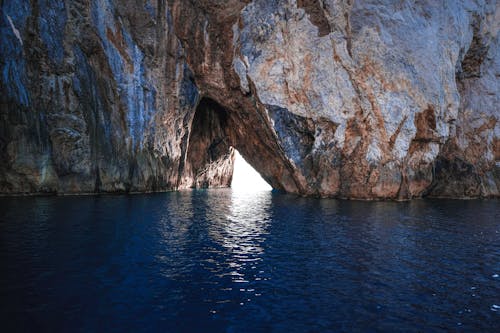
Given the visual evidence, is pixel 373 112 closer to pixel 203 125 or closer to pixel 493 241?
pixel 493 241

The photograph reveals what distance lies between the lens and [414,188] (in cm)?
4066

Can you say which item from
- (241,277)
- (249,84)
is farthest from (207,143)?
(241,277)

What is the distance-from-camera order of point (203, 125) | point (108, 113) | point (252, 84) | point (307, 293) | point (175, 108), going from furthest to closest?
point (203, 125)
point (175, 108)
point (252, 84)
point (108, 113)
point (307, 293)

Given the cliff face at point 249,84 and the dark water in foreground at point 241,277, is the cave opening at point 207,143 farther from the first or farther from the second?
the dark water in foreground at point 241,277

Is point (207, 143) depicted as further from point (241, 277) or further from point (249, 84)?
point (241, 277)

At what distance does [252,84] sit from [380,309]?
113ft

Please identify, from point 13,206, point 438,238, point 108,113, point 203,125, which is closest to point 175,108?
point 108,113

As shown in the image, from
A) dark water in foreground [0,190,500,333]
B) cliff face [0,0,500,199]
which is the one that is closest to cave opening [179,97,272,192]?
cliff face [0,0,500,199]

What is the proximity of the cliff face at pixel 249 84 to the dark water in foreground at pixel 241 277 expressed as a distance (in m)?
16.8

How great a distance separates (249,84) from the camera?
40.4 m

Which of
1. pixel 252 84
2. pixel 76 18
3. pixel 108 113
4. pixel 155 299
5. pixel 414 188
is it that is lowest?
pixel 155 299

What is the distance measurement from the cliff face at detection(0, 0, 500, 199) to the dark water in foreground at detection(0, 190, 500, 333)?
16773 mm

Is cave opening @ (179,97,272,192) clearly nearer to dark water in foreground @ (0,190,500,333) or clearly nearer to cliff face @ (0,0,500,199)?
cliff face @ (0,0,500,199)

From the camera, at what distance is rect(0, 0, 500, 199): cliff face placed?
106 feet
